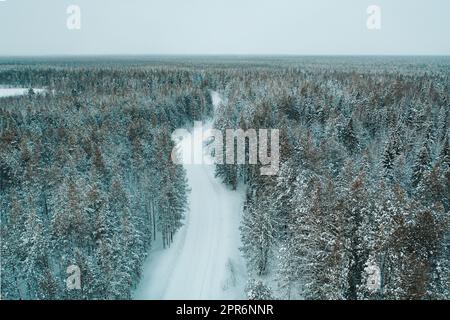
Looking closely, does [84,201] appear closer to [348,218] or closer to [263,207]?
[263,207]

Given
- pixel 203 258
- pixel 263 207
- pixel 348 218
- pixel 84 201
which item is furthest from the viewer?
pixel 203 258

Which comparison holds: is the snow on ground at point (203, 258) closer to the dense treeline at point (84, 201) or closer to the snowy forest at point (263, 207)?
the snowy forest at point (263, 207)

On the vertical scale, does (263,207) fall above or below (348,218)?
below

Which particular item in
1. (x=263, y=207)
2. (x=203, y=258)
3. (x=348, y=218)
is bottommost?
(x=203, y=258)

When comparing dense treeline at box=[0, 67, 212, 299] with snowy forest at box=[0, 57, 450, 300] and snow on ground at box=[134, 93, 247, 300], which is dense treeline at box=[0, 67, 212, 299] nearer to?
snowy forest at box=[0, 57, 450, 300]

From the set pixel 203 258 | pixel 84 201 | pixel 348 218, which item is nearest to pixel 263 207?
pixel 348 218

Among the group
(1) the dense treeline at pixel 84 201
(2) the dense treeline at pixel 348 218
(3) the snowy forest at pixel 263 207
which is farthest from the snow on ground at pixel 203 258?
(2) the dense treeline at pixel 348 218
